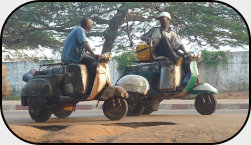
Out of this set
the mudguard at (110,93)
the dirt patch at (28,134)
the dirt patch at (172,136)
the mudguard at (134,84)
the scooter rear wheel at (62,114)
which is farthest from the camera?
the mudguard at (134,84)

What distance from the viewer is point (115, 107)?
24.6 ft

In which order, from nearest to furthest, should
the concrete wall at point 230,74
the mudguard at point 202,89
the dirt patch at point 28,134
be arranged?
the dirt patch at point 28,134 < the mudguard at point 202,89 < the concrete wall at point 230,74

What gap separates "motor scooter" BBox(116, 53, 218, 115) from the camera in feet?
28.3

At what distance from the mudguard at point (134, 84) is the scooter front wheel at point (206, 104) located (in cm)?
125

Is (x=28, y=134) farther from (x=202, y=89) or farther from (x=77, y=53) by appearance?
(x=202, y=89)

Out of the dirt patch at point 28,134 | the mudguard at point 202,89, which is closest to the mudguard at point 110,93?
the dirt patch at point 28,134

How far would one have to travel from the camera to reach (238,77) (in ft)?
61.1

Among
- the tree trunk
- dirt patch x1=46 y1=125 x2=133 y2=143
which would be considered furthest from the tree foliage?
dirt patch x1=46 y1=125 x2=133 y2=143

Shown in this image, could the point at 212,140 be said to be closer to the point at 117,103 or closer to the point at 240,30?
the point at 117,103

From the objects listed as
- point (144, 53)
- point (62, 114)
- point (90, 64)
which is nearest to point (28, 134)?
point (90, 64)

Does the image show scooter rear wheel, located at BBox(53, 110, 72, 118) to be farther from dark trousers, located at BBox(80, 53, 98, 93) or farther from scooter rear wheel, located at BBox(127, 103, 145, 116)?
scooter rear wheel, located at BBox(127, 103, 145, 116)

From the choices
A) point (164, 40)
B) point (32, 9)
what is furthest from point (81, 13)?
point (164, 40)

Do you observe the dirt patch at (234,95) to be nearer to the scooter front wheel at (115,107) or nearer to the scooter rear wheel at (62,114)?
the scooter rear wheel at (62,114)

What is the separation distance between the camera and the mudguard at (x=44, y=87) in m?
7.25
